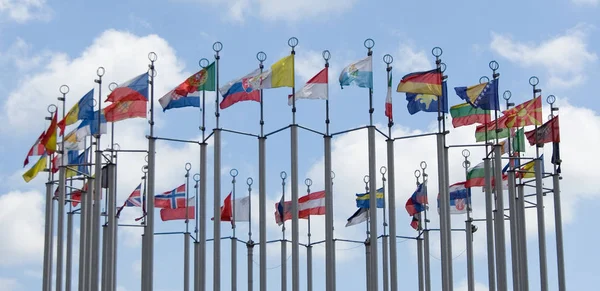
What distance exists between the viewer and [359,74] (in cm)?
3628

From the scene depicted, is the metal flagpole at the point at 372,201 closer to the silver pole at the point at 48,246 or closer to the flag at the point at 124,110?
the flag at the point at 124,110

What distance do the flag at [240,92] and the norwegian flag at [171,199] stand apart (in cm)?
1059

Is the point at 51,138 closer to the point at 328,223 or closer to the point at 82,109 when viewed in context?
the point at 82,109

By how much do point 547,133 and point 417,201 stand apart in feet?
23.3

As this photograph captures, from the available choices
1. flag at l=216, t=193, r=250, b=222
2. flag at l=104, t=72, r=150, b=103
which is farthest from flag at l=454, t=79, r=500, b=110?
flag at l=216, t=193, r=250, b=222

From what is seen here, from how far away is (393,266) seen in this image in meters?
33.8

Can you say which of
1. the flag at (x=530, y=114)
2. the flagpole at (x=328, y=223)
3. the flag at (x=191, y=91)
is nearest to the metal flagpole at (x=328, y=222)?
the flagpole at (x=328, y=223)

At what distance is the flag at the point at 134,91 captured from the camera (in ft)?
123

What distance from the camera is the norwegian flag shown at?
45938mm

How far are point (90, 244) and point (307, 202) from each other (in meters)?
8.51

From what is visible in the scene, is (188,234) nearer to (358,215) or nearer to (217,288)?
(358,215)

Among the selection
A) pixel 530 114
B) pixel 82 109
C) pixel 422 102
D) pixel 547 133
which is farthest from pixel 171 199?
pixel 547 133

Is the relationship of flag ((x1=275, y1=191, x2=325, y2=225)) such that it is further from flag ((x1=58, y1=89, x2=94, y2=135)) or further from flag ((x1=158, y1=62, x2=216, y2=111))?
flag ((x1=58, y1=89, x2=94, y2=135))

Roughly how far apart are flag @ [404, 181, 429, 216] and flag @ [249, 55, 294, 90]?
1217 centimetres
